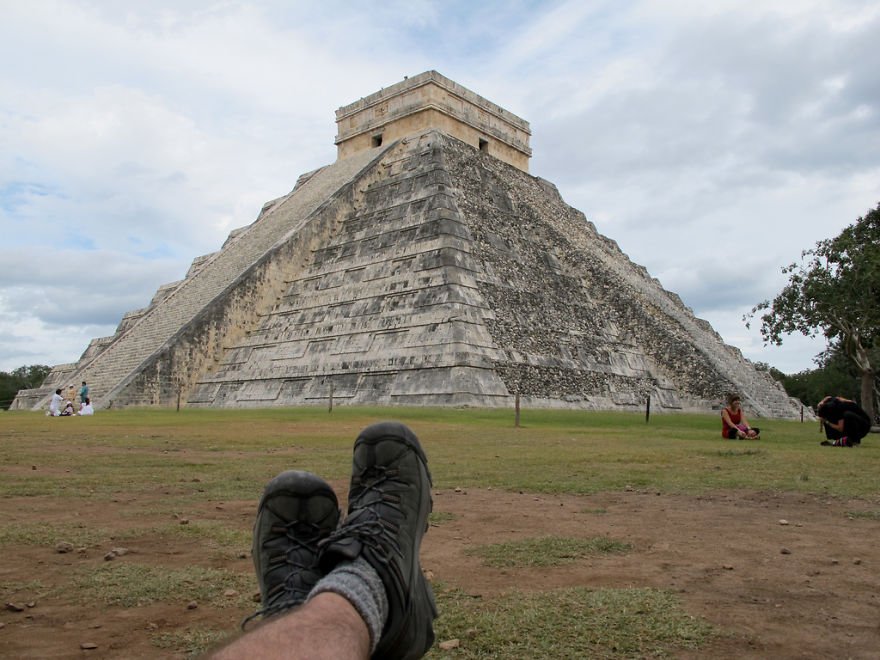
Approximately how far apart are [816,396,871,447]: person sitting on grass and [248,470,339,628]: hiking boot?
354 inches

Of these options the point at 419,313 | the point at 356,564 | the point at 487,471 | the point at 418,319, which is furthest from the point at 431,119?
the point at 356,564

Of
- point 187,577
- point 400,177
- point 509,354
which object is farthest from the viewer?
point 400,177

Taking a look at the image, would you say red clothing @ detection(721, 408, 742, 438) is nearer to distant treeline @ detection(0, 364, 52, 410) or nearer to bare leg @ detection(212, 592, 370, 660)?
bare leg @ detection(212, 592, 370, 660)

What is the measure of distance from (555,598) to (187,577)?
1525mm

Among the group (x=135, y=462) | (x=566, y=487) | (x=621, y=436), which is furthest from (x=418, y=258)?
(x=566, y=487)

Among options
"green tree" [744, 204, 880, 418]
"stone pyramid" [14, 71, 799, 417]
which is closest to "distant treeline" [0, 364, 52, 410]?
"stone pyramid" [14, 71, 799, 417]

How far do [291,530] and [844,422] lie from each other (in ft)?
30.1

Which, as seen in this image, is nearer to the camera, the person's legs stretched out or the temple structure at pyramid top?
the person's legs stretched out

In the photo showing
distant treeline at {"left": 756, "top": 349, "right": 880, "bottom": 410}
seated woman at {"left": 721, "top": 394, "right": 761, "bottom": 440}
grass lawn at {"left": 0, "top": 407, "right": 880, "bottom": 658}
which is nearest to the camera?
grass lawn at {"left": 0, "top": 407, "right": 880, "bottom": 658}

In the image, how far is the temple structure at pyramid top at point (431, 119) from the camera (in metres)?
26.4

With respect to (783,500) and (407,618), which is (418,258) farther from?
(407,618)

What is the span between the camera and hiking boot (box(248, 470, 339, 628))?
7.82ft

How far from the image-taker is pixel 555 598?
2.87 m

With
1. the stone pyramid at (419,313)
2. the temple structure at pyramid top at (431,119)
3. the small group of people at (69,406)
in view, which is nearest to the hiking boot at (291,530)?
the stone pyramid at (419,313)
